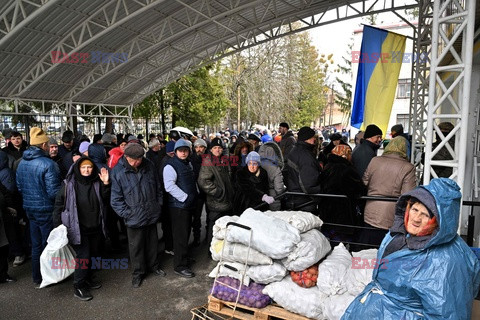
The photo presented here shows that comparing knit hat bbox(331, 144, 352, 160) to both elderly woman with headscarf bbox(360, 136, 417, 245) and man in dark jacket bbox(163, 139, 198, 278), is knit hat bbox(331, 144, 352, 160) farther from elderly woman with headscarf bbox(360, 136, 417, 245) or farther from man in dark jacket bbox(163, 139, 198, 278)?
man in dark jacket bbox(163, 139, 198, 278)

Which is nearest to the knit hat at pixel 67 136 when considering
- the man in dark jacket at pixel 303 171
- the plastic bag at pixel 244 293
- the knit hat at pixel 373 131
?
the man in dark jacket at pixel 303 171

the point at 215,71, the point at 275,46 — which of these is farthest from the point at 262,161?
the point at 275,46

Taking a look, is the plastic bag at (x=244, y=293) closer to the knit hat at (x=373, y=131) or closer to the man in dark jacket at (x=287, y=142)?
→ the knit hat at (x=373, y=131)

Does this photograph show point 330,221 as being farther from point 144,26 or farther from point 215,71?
point 215,71

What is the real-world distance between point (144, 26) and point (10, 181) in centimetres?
865

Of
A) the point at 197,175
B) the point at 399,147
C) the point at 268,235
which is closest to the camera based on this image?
the point at 268,235

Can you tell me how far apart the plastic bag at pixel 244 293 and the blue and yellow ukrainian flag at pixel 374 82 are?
4.34 m

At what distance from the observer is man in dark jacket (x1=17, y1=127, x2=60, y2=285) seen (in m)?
4.28

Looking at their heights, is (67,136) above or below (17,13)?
below

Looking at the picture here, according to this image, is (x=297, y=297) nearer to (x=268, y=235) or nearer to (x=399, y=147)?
(x=268, y=235)

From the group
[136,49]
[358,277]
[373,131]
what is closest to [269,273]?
[358,277]

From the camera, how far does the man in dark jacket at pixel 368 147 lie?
5.15 meters

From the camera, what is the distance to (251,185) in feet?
16.2

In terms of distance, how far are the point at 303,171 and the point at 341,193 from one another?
651 mm
